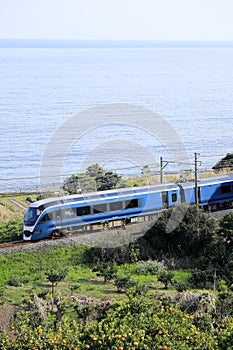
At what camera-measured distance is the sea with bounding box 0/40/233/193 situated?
167 ft

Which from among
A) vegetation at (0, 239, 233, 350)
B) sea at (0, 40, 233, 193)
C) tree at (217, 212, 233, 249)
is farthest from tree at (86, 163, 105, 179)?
tree at (217, 212, 233, 249)

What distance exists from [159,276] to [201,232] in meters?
2.83

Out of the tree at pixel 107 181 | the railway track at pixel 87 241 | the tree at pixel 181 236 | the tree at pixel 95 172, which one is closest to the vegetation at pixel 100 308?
the railway track at pixel 87 241

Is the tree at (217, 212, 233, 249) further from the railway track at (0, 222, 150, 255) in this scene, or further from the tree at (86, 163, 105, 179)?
the tree at (86, 163, 105, 179)

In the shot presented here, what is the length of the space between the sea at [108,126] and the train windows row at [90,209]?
4804mm

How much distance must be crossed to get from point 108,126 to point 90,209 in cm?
4007

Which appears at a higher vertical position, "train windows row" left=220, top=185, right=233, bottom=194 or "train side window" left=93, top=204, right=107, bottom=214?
"train windows row" left=220, top=185, right=233, bottom=194

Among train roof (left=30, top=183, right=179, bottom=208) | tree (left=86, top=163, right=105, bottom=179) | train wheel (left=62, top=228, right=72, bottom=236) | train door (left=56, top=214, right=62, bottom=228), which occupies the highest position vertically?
tree (left=86, top=163, right=105, bottom=179)

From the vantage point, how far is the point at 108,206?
26.3m

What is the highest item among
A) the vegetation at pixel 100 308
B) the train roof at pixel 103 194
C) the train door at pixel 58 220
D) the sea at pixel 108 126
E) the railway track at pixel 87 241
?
the sea at pixel 108 126

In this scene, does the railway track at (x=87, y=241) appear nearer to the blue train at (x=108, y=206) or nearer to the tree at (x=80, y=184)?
the blue train at (x=108, y=206)

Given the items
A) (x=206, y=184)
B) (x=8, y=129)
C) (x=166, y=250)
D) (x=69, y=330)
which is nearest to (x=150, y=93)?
(x=8, y=129)

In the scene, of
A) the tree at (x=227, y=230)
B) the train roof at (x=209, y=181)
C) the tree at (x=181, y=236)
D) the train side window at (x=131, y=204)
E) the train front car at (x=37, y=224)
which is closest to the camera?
the tree at (x=227, y=230)

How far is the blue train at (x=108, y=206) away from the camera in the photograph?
24906 mm
